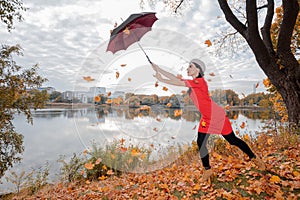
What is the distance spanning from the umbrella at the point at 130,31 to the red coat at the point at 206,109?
1.19 metres

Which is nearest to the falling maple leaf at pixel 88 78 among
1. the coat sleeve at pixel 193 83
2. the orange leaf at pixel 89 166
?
the coat sleeve at pixel 193 83

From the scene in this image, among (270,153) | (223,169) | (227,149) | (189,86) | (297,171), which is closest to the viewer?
(189,86)

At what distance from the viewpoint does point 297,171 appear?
3504 mm

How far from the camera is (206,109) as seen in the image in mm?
3074

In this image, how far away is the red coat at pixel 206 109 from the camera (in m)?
3.04

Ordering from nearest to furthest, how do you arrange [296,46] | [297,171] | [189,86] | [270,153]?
[189,86], [297,171], [270,153], [296,46]

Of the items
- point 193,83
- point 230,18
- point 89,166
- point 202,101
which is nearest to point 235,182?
point 202,101

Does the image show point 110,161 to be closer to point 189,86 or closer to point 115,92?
point 115,92

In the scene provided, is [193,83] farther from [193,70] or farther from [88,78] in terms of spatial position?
[88,78]

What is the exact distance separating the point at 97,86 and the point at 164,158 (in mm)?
3560

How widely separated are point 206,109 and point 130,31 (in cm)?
168

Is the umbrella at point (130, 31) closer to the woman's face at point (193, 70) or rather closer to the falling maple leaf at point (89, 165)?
the woman's face at point (193, 70)

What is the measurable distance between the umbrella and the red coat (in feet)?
3.89

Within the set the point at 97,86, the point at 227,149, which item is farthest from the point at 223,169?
the point at 97,86
